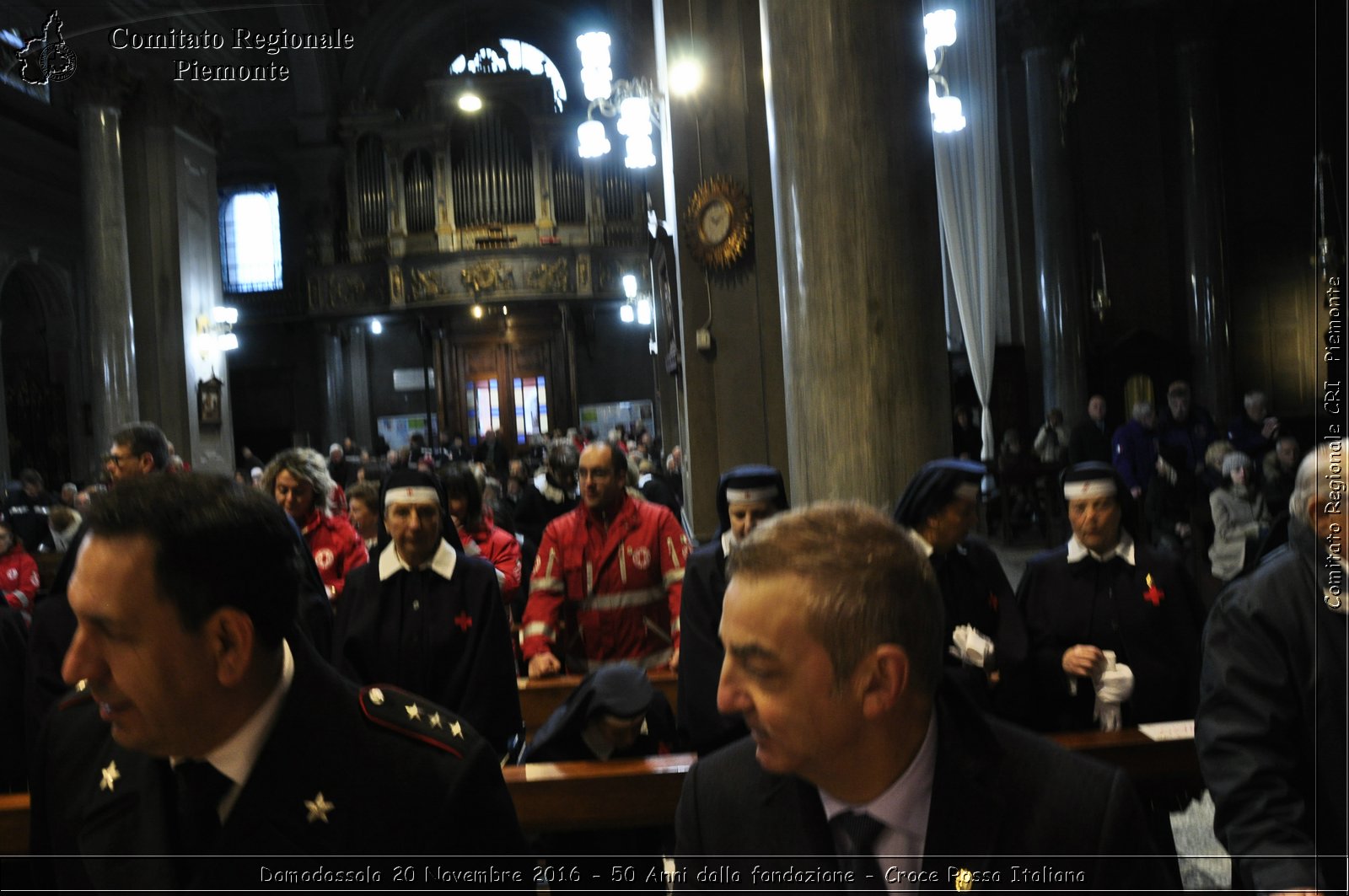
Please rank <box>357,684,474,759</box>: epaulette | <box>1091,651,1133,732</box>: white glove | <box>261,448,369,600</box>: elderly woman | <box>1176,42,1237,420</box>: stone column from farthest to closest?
<box>1176,42,1237,420</box>: stone column < <box>261,448,369,600</box>: elderly woman < <box>1091,651,1133,732</box>: white glove < <box>357,684,474,759</box>: epaulette

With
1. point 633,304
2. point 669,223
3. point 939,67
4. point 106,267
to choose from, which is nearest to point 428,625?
point 939,67

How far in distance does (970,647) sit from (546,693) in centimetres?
191

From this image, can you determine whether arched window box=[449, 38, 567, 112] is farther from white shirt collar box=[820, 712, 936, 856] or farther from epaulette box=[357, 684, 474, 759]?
white shirt collar box=[820, 712, 936, 856]

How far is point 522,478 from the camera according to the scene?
12422 millimetres

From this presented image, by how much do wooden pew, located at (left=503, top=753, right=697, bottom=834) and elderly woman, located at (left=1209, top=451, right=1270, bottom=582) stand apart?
17.9 ft

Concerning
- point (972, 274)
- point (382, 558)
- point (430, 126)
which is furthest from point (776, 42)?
point (430, 126)

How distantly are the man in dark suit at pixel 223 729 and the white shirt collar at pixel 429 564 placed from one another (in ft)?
7.84

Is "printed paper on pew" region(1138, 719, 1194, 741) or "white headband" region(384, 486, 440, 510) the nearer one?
"printed paper on pew" region(1138, 719, 1194, 741)

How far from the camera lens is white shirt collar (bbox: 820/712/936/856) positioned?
149cm

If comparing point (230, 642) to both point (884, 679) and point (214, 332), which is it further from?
point (214, 332)

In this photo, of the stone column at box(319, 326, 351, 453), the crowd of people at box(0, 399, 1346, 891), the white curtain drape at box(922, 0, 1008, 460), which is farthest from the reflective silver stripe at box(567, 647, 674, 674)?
the stone column at box(319, 326, 351, 453)

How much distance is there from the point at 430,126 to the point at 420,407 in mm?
6496

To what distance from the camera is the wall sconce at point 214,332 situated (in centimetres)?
1703

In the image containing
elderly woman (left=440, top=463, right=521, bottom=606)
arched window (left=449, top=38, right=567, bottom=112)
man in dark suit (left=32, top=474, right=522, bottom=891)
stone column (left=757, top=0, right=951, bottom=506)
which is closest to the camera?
man in dark suit (left=32, top=474, right=522, bottom=891)
